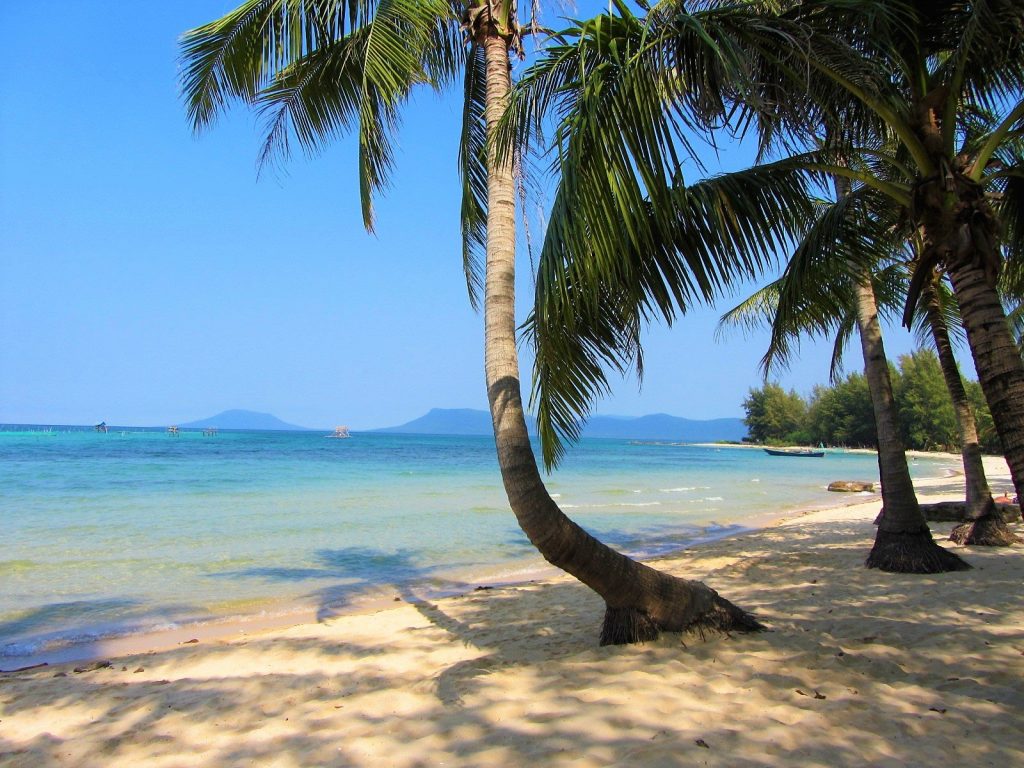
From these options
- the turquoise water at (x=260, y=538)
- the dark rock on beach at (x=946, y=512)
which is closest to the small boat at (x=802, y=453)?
the turquoise water at (x=260, y=538)

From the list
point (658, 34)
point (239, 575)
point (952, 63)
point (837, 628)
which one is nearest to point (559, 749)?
point (837, 628)

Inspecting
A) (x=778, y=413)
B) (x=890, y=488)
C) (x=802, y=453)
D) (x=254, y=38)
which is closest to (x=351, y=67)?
(x=254, y=38)

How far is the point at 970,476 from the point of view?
7645 millimetres

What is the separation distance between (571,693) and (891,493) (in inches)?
181

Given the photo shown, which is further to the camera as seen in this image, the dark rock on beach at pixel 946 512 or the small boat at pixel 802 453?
the small boat at pixel 802 453

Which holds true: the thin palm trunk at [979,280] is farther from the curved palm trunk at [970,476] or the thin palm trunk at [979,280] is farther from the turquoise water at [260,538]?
the turquoise water at [260,538]

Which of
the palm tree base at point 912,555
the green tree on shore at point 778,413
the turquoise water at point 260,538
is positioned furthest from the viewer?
the green tree on shore at point 778,413

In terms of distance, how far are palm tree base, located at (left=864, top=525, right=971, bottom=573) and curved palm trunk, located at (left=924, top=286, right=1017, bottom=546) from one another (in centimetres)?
151

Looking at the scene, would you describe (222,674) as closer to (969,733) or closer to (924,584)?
(969,733)

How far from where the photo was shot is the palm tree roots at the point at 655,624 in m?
4.05

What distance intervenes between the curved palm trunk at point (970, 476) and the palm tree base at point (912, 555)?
151cm

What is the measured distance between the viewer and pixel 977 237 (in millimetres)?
3115

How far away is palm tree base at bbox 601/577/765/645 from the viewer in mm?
4055

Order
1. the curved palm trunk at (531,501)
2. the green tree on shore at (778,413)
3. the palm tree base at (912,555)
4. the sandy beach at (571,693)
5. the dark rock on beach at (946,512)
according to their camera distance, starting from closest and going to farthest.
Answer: the sandy beach at (571,693), the curved palm trunk at (531,501), the palm tree base at (912,555), the dark rock on beach at (946,512), the green tree on shore at (778,413)
